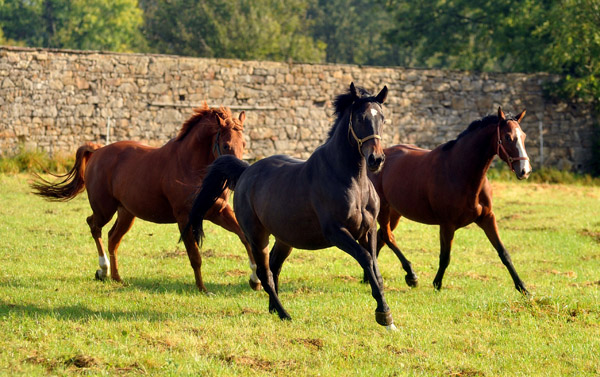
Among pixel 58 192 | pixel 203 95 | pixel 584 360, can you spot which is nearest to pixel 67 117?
pixel 203 95

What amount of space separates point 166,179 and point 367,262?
140 inches

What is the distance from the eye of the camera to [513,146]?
8.78 m

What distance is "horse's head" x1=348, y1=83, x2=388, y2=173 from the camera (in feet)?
21.2

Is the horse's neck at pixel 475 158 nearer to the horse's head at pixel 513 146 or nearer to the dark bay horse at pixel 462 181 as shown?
the dark bay horse at pixel 462 181

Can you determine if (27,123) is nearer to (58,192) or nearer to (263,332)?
(58,192)

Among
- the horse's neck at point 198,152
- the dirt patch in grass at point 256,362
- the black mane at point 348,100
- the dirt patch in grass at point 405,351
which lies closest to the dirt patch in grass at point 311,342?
the dirt patch in grass at point 256,362

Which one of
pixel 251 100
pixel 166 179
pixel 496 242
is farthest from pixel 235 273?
pixel 251 100

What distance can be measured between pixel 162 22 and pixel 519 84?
23.7 metres

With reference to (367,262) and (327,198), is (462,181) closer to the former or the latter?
(327,198)

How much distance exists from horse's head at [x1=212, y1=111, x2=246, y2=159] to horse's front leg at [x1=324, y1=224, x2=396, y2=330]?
2423 millimetres

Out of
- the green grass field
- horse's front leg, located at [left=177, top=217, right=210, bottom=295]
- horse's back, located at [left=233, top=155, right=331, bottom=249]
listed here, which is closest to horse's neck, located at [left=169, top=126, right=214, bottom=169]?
horse's front leg, located at [left=177, top=217, right=210, bottom=295]

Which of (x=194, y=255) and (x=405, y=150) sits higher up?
(x=405, y=150)

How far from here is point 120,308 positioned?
7938 mm

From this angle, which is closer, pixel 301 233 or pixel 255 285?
pixel 301 233
